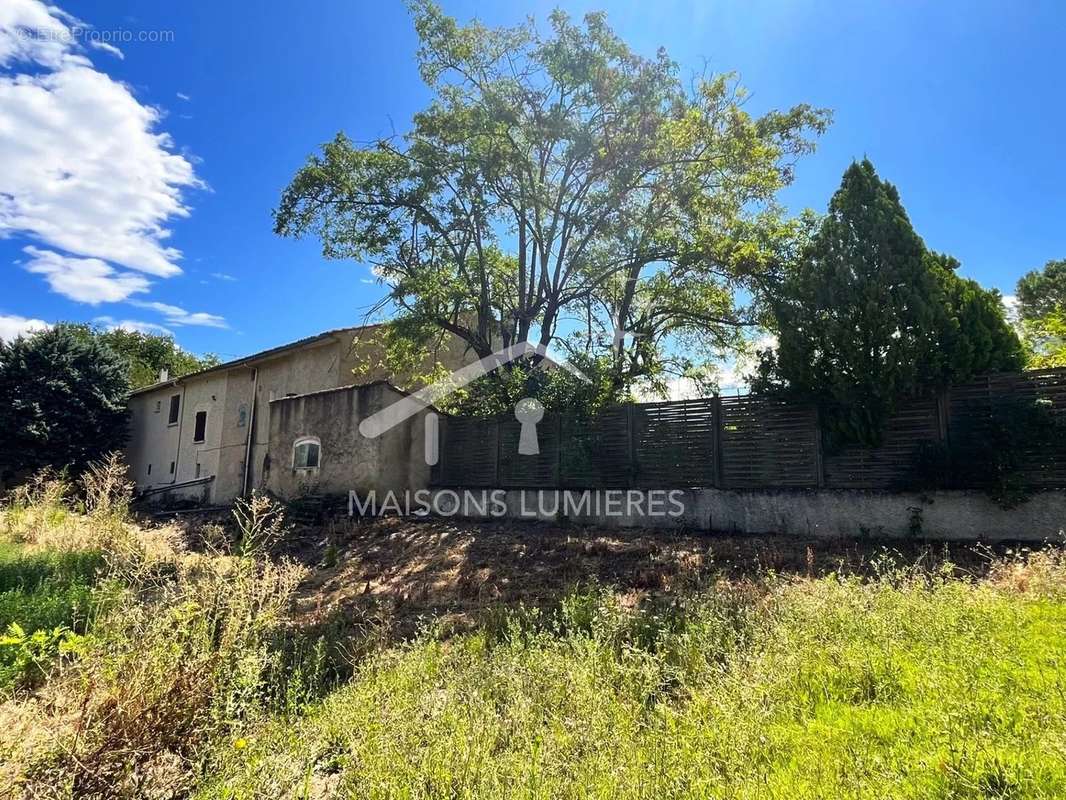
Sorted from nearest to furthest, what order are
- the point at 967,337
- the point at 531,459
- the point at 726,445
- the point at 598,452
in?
the point at 967,337 → the point at 726,445 → the point at 598,452 → the point at 531,459

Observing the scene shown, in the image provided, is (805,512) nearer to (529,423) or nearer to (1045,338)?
(529,423)

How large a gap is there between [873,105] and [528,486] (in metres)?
9.70

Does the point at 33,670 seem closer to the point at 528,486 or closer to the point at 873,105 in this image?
the point at 528,486

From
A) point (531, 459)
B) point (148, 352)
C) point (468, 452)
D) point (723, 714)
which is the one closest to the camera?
point (723, 714)

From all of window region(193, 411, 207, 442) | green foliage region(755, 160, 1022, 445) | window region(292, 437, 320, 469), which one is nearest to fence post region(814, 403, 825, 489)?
green foliage region(755, 160, 1022, 445)

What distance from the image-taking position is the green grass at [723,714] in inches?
91.0

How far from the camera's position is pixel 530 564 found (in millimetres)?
8117

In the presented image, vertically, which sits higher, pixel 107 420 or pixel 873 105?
pixel 873 105

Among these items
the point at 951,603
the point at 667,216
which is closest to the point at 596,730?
the point at 951,603

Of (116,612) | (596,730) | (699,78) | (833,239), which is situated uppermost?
(699,78)

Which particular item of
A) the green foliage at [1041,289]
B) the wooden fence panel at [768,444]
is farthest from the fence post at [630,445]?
the green foliage at [1041,289]

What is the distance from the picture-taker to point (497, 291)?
1503 centimetres

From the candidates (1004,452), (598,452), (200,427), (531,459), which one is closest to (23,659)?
(598,452)

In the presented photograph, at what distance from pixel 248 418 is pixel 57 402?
9.76 metres
